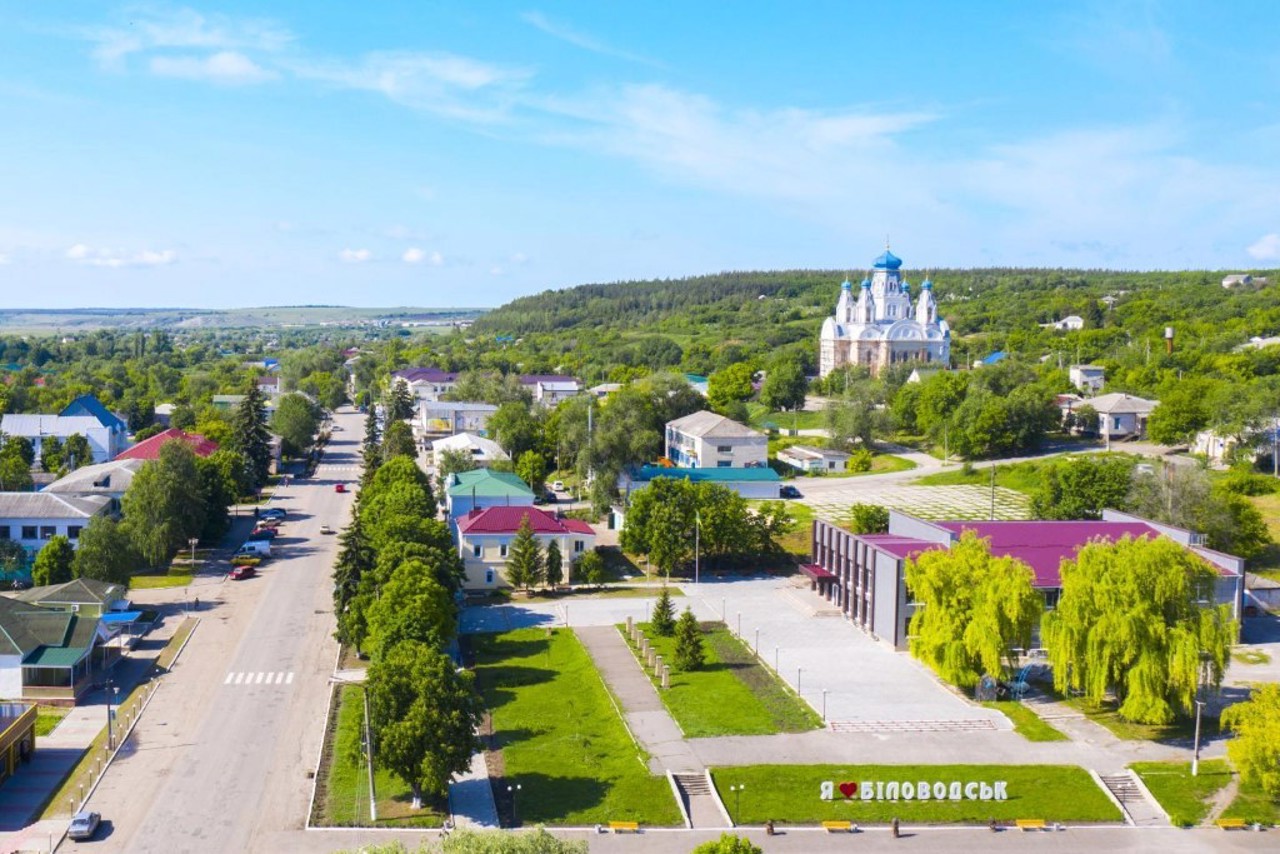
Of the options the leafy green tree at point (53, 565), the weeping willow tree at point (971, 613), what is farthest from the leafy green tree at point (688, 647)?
the leafy green tree at point (53, 565)

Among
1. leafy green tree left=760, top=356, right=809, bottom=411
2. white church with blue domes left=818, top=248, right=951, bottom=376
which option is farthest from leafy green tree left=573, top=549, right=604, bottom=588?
white church with blue domes left=818, top=248, right=951, bottom=376

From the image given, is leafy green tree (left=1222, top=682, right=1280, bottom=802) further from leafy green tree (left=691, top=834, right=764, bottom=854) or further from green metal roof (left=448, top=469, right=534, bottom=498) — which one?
green metal roof (left=448, top=469, right=534, bottom=498)

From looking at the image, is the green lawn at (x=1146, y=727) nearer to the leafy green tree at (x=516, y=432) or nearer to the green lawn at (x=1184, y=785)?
the green lawn at (x=1184, y=785)

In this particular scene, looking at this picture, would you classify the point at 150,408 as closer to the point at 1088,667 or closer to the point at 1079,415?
the point at 1079,415

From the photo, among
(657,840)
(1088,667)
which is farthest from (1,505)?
(1088,667)

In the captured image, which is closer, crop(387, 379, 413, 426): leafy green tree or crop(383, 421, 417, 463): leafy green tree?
crop(383, 421, 417, 463): leafy green tree

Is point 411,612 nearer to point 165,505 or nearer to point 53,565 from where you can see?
point 53,565
